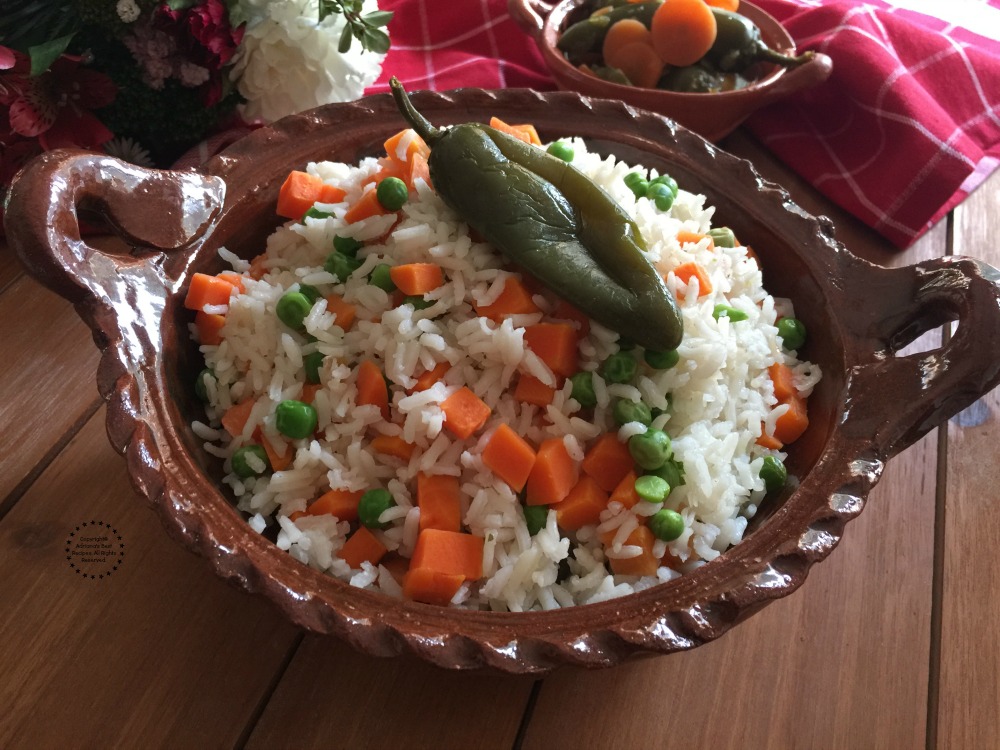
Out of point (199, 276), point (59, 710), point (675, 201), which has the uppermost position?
point (675, 201)

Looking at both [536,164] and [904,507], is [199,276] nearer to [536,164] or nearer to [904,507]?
[536,164]

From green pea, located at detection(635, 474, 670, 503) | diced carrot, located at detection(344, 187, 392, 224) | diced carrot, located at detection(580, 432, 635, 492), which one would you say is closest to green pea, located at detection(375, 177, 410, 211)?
diced carrot, located at detection(344, 187, 392, 224)

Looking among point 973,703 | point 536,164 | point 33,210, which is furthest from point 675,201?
point 33,210

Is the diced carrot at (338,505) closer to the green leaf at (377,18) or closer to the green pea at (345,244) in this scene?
the green pea at (345,244)

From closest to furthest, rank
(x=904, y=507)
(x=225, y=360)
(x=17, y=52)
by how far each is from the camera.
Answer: (x=225, y=360) < (x=904, y=507) < (x=17, y=52)

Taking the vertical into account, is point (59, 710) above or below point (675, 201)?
below

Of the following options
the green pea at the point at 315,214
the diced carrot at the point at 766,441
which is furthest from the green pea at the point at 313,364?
the diced carrot at the point at 766,441
